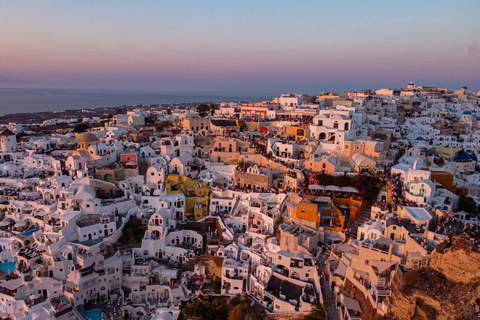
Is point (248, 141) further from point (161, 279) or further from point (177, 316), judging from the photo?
point (177, 316)

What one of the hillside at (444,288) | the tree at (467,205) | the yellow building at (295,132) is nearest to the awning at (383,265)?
the hillside at (444,288)

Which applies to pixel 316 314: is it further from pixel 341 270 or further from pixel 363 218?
pixel 363 218

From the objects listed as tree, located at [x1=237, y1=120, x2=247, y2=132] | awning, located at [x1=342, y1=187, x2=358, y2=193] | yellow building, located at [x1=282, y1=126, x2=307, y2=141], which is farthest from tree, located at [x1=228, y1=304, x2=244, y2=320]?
tree, located at [x1=237, y1=120, x2=247, y2=132]

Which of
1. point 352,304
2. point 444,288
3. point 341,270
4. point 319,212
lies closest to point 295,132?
point 319,212

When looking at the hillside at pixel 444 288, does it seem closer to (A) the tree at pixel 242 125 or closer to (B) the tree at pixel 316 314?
(B) the tree at pixel 316 314

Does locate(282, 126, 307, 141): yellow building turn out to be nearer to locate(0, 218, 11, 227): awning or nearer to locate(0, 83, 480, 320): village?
locate(0, 83, 480, 320): village

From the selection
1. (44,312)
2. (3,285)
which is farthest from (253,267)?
(3,285)
